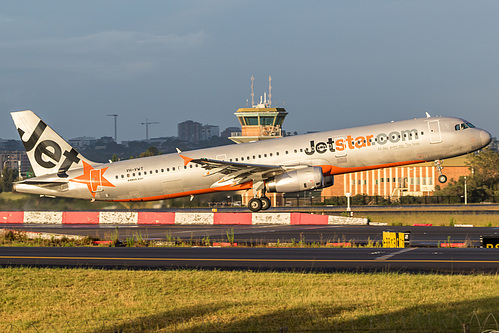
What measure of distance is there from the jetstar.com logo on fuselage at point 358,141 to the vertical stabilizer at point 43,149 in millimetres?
15196

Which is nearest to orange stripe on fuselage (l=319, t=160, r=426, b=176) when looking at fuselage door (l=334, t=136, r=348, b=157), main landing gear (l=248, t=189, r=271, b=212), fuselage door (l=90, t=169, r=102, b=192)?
fuselage door (l=334, t=136, r=348, b=157)

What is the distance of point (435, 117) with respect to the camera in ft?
126

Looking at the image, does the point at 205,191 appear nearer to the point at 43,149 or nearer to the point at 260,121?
the point at 43,149

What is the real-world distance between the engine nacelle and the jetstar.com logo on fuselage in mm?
1315

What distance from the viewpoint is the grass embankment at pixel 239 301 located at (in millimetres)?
13008

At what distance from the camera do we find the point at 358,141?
3797 cm

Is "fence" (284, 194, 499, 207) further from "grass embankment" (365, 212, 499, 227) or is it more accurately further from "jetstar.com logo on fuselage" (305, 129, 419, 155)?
"jetstar.com logo on fuselage" (305, 129, 419, 155)

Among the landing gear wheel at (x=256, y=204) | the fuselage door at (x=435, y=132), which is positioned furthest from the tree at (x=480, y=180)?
the landing gear wheel at (x=256, y=204)

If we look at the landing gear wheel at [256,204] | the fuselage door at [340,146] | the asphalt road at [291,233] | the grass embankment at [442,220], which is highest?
the fuselage door at [340,146]

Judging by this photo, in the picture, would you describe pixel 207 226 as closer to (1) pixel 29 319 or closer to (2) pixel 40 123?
(2) pixel 40 123

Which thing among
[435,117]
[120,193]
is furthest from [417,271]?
[120,193]

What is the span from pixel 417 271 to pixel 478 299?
4685 mm

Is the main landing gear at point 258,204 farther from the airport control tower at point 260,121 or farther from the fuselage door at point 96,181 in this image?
the airport control tower at point 260,121

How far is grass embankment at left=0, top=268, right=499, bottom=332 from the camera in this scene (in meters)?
13.0
